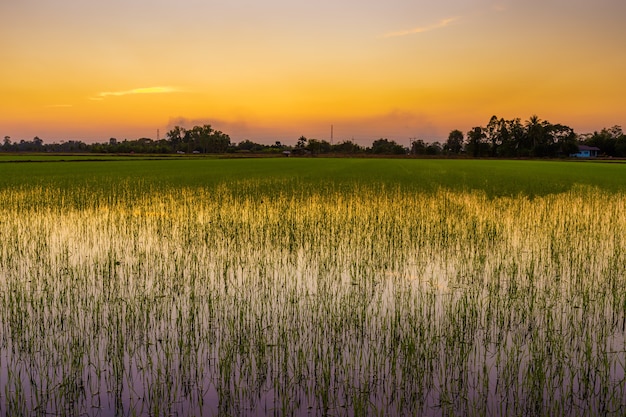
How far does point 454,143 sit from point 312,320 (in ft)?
618

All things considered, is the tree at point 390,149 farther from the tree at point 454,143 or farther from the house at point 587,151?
the house at point 587,151

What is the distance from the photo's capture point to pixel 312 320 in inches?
286

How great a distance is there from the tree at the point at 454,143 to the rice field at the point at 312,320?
17700 cm

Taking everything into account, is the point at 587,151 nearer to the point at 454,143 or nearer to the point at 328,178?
the point at 454,143

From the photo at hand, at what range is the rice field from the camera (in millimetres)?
5191

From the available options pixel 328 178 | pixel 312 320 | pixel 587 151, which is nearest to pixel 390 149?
pixel 587 151

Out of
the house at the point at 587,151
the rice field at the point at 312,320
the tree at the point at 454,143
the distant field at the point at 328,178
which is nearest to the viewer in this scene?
the rice field at the point at 312,320

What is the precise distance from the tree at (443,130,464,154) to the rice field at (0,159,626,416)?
17700 centimetres

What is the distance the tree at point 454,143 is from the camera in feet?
603

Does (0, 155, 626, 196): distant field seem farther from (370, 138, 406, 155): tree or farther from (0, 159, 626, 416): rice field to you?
(370, 138, 406, 155): tree

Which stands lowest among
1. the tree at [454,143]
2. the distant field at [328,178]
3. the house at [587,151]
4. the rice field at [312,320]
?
the rice field at [312,320]

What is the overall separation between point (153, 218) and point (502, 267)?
12.0m

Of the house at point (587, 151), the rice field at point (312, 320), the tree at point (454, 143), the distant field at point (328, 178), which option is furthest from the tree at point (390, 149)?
the rice field at point (312, 320)

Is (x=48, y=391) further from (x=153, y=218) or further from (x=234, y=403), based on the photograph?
(x=153, y=218)
